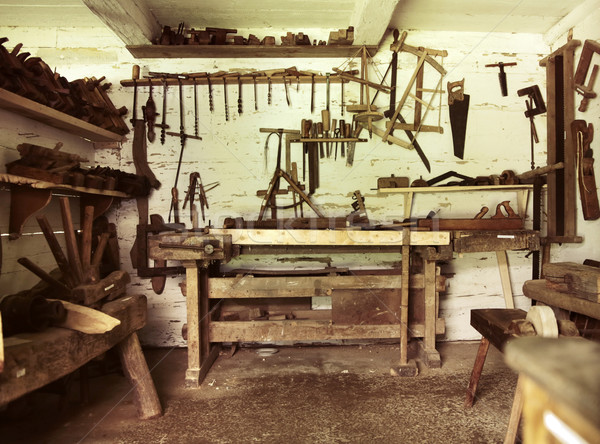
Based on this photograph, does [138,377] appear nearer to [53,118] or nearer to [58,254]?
[58,254]

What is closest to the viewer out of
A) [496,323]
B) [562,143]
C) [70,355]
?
[70,355]

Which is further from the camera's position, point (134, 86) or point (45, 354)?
point (134, 86)

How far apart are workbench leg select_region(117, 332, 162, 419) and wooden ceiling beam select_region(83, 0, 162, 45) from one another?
2.73 metres

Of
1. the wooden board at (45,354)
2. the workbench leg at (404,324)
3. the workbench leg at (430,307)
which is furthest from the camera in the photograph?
the workbench leg at (430,307)

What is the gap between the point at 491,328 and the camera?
1993mm

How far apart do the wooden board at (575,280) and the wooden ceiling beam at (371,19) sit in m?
2.46

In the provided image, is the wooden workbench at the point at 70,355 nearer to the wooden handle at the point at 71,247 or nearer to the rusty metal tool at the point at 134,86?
the wooden handle at the point at 71,247

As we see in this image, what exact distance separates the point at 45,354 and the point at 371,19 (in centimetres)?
349

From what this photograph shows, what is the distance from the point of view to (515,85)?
384 centimetres

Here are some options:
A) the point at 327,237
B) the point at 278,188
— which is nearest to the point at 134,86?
the point at 278,188

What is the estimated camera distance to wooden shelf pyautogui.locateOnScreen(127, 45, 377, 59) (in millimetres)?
3518

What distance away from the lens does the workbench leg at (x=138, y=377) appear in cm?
223

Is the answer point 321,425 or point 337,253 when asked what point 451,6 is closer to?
point 337,253

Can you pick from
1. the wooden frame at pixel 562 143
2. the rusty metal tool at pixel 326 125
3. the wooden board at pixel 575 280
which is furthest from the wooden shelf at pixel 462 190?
the wooden board at pixel 575 280
